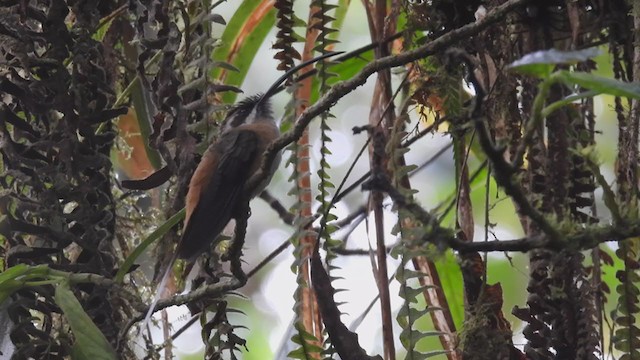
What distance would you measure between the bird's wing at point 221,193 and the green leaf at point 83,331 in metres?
0.22

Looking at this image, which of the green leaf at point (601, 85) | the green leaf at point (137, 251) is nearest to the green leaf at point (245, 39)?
the green leaf at point (137, 251)

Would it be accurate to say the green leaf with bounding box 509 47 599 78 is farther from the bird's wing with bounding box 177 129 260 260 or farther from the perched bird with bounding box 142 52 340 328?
the bird's wing with bounding box 177 129 260 260

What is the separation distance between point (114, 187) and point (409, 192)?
841 mm

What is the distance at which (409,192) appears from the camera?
1.08 metres

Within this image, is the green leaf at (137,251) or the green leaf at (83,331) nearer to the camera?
the green leaf at (83,331)

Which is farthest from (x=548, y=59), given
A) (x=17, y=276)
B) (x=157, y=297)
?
(x=17, y=276)

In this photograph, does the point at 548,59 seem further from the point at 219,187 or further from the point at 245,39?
the point at 245,39

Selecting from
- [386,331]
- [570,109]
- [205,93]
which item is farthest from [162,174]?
[570,109]

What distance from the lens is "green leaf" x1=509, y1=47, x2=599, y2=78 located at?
628 millimetres

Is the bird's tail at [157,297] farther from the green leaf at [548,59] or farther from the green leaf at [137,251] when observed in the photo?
the green leaf at [548,59]

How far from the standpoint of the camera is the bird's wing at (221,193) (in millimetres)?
1251

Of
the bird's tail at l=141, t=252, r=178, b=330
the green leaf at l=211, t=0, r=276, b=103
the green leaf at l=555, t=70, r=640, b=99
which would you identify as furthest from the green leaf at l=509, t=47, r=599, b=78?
the green leaf at l=211, t=0, r=276, b=103

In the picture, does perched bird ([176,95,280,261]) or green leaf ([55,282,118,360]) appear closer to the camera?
green leaf ([55,282,118,360])

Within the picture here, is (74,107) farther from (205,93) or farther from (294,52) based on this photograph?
(294,52)
